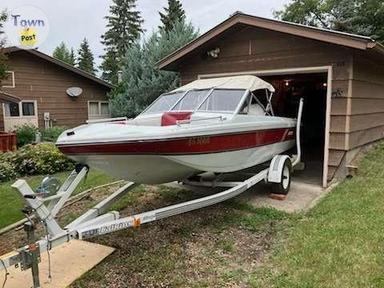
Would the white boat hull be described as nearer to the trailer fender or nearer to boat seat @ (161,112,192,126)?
boat seat @ (161,112,192,126)

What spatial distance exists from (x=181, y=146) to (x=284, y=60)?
4221mm

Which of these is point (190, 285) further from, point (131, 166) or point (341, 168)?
point (341, 168)

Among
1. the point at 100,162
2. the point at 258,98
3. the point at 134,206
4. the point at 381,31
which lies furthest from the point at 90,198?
the point at 381,31

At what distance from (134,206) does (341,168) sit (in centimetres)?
394

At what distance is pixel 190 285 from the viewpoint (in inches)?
145

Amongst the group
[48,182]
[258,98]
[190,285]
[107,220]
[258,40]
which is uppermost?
[258,40]

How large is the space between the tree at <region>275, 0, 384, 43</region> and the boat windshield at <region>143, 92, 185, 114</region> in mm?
17534

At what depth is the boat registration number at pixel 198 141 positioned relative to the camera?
441 centimetres

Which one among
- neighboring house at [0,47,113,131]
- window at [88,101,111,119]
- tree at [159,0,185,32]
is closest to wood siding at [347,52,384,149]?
neighboring house at [0,47,113,131]

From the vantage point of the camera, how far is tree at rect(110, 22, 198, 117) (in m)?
15.6

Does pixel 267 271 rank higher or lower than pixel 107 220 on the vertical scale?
lower

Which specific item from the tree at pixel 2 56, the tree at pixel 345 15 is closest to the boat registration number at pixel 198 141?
the tree at pixel 2 56

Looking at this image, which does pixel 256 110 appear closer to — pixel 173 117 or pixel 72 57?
pixel 173 117

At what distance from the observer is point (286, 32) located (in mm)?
7078
